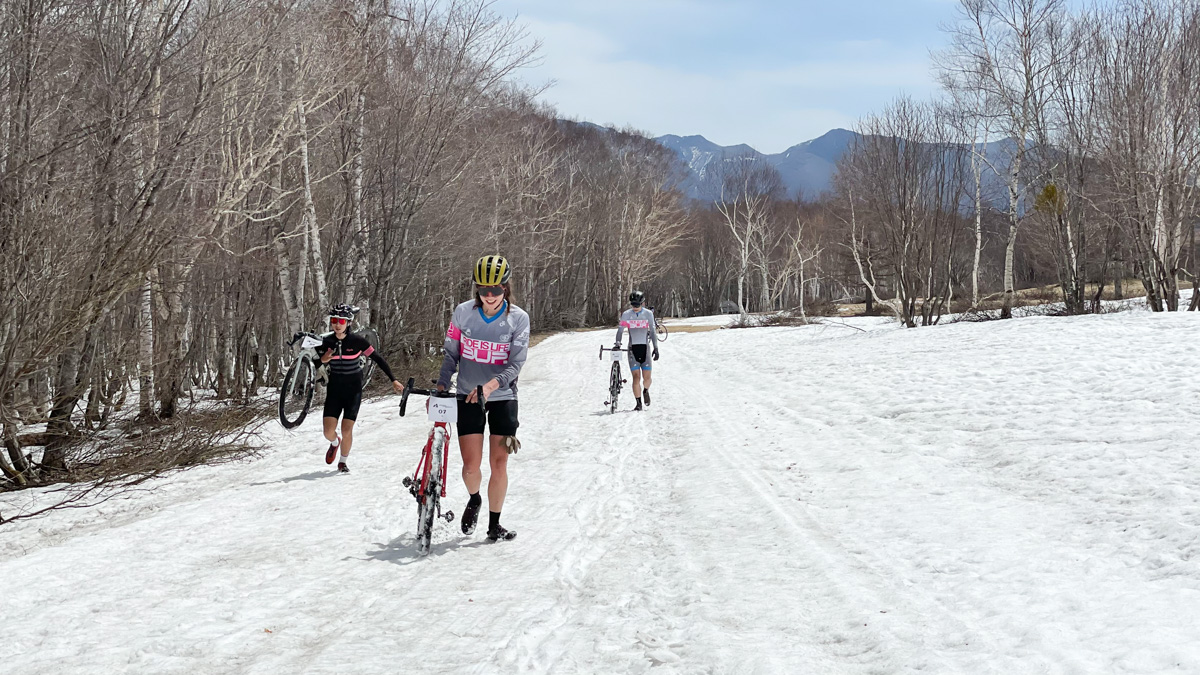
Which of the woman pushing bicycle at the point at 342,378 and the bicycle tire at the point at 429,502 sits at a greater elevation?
the woman pushing bicycle at the point at 342,378

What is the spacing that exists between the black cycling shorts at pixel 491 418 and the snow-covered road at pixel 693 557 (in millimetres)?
951

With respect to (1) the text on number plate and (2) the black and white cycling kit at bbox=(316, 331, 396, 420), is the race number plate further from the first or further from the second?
(2) the black and white cycling kit at bbox=(316, 331, 396, 420)

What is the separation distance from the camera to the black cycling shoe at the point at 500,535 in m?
6.07

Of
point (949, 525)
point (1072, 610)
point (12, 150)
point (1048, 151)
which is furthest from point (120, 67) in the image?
point (1048, 151)

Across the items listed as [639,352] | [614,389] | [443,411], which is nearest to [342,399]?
[443,411]

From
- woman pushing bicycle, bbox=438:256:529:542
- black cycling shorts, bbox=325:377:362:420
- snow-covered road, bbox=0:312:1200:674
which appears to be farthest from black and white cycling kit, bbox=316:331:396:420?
woman pushing bicycle, bbox=438:256:529:542

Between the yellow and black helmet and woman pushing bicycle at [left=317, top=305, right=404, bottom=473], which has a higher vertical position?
the yellow and black helmet

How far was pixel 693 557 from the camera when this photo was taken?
582cm

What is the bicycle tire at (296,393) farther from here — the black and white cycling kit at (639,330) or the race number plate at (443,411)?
the race number plate at (443,411)

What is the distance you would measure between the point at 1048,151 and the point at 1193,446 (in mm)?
20567

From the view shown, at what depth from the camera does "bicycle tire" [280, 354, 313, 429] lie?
38.4ft

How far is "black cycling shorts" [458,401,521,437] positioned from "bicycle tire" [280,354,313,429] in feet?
22.4

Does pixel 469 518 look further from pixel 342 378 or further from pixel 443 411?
pixel 342 378

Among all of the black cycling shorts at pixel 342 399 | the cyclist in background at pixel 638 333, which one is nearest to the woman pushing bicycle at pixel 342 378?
the black cycling shorts at pixel 342 399
